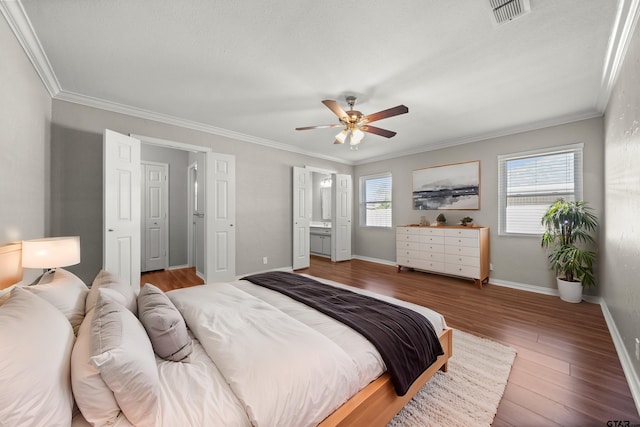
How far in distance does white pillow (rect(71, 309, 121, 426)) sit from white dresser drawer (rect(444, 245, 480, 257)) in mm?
4557

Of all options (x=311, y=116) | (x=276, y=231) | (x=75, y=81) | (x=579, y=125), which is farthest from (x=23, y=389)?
(x=579, y=125)

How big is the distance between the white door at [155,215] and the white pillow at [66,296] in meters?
3.83

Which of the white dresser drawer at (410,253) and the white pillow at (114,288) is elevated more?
the white pillow at (114,288)

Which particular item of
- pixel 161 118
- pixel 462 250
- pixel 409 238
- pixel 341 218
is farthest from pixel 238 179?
pixel 462 250

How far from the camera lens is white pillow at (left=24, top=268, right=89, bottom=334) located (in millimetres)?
1316

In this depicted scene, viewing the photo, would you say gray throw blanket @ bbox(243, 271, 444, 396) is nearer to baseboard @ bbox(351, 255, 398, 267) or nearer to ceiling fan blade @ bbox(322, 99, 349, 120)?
ceiling fan blade @ bbox(322, 99, 349, 120)

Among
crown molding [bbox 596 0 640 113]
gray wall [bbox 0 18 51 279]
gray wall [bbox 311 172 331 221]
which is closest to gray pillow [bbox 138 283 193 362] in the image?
gray wall [bbox 0 18 51 279]

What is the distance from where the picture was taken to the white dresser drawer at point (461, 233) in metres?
4.17

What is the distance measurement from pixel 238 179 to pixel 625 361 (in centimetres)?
483

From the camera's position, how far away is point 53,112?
9.63 ft

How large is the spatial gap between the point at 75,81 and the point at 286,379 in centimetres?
357

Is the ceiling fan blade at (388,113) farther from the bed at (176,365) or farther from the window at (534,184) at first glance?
the window at (534,184)

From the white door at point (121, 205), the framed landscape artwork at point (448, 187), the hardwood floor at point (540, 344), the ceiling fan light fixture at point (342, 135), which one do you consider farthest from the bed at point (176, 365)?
the framed landscape artwork at point (448, 187)

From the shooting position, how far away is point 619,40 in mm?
1956
